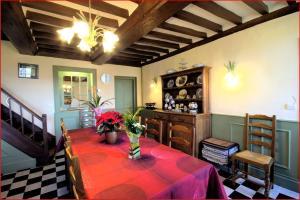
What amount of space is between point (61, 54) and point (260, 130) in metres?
4.55

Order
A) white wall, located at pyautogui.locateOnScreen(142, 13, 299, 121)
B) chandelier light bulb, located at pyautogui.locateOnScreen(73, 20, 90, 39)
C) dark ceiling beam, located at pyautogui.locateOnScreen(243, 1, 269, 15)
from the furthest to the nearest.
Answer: white wall, located at pyautogui.locateOnScreen(142, 13, 299, 121), dark ceiling beam, located at pyautogui.locateOnScreen(243, 1, 269, 15), chandelier light bulb, located at pyautogui.locateOnScreen(73, 20, 90, 39)

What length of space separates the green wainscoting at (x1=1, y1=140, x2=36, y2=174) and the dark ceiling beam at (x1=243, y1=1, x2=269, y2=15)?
432 centimetres

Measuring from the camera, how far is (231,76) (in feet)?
9.05

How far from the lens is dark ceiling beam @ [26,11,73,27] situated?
7.18ft

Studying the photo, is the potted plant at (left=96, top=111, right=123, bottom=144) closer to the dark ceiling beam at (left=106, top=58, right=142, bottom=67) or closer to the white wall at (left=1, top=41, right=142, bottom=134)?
the white wall at (left=1, top=41, right=142, bottom=134)

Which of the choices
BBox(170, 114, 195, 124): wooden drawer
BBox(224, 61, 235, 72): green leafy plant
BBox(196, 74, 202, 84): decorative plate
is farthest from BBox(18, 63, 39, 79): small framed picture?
BBox(224, 61, 235, 72): green leafy plant

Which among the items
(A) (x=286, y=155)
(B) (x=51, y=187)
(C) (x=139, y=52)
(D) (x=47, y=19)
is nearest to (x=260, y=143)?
(A) (x=286, y=155)

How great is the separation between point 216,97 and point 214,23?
1.34 meters

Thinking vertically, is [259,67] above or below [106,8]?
below

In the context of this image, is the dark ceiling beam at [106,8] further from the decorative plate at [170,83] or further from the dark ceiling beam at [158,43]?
the decorative plate at [170,83]

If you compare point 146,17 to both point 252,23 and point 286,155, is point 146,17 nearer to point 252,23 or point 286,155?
point 252,23

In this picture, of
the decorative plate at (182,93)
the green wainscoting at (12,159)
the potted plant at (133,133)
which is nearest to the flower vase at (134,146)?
the potted plant at (133,133)

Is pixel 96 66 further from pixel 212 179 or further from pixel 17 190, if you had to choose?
pixel 212 179

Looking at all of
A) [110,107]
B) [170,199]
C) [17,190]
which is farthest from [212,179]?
[110,107]
